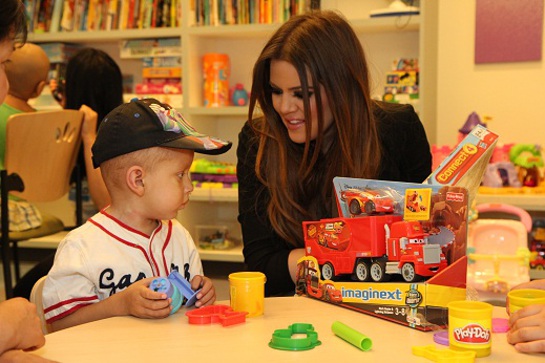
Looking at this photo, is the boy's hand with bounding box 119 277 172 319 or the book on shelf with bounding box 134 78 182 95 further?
the book on shelf with bounding box 134 78 182 95

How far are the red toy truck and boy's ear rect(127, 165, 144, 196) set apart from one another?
376 millimetres

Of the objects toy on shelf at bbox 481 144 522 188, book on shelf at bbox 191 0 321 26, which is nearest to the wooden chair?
book on shelf at bbox 191 0 321 26

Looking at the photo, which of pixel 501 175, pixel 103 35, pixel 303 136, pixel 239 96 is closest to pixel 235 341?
pixel 303 136

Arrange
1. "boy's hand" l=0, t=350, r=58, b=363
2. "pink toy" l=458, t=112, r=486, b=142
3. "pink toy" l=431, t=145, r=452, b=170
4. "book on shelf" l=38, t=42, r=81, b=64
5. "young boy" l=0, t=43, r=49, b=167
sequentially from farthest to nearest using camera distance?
1. "book on shelf" l=38, t=42, r=81, b=64
2. "pink toy" l=458, t=112, r=486, b=142
3. "pink toy" l=431, t=145, r=452, b=170
4. "young boy" l=0, t=43, r=49, b=167
5. "boy's hand" l=0, t=350, r=58, b=363

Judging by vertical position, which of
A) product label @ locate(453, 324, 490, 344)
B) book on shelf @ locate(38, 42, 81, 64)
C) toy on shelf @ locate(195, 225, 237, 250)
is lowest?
toy on shelf @ locate(195, 225, 237, 250)

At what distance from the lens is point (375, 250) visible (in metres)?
1.25

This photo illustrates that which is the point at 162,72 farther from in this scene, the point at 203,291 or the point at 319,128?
the point at 203,291

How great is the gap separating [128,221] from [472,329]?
0.74 m

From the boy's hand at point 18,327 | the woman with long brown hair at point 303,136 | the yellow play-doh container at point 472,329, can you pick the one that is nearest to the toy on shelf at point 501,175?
the woman with long brown hair at point 303,136

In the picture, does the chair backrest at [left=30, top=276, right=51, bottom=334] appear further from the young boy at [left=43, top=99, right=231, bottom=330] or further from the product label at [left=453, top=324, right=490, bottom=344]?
the product label at [left=453, top=324, right=490, bottom=344]

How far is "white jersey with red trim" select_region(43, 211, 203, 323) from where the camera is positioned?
1381mm

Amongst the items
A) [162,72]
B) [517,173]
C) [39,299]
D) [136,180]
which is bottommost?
[39,299]

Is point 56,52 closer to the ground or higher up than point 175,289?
higher up

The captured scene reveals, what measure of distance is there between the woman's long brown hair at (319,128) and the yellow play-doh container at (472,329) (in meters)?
0.73
